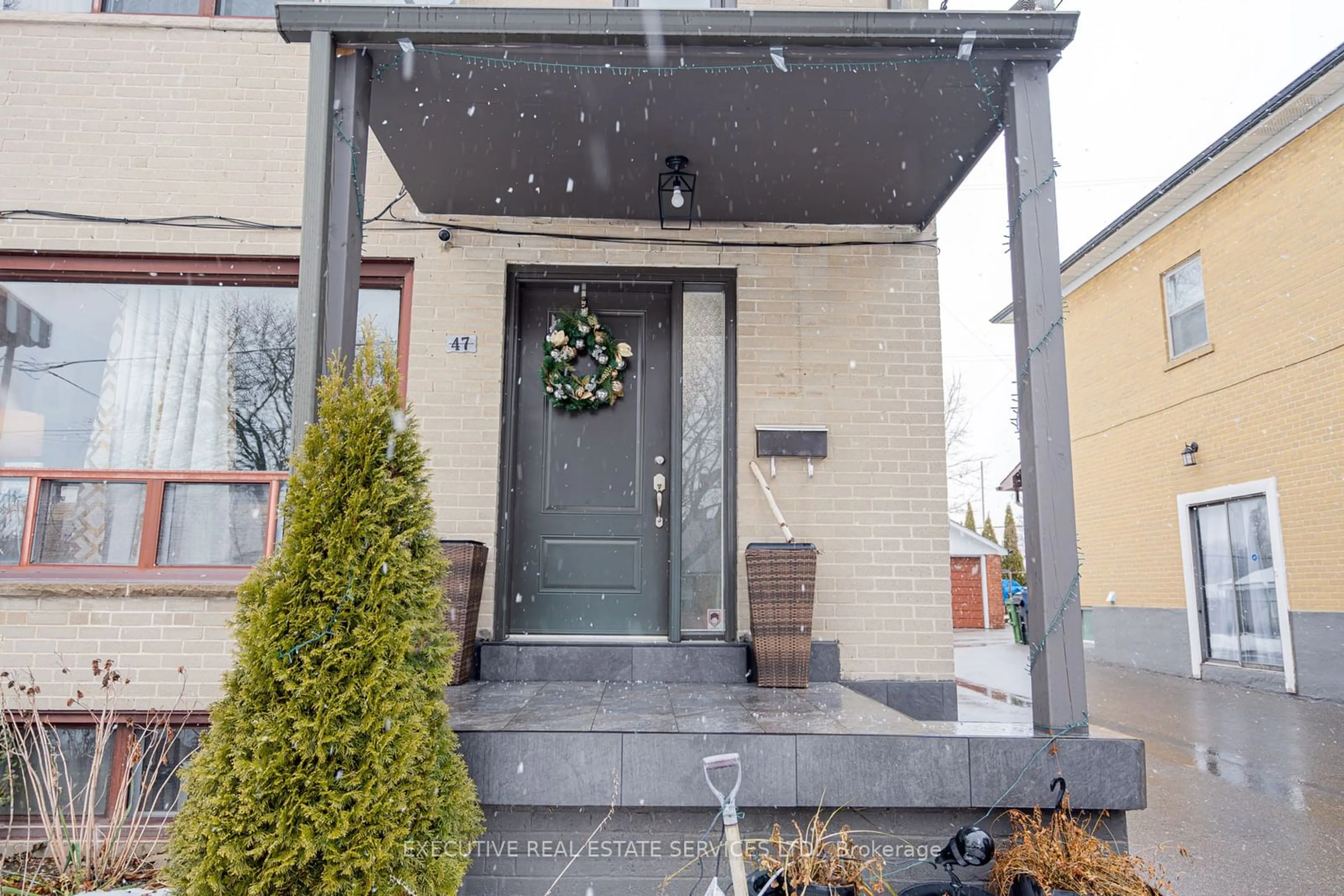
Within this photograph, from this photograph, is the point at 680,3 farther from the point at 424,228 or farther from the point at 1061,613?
the point at 1061,613

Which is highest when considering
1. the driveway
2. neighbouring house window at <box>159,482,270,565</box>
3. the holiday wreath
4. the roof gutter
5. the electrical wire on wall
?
the roof gutter

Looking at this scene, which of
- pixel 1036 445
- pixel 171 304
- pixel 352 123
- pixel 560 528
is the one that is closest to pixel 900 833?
pixel 1036 445

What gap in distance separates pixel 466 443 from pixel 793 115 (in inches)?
92.5

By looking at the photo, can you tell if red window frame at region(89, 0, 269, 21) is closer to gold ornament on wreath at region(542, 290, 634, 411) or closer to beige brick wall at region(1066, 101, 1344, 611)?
gold ornament on wreath at region(542, 290, 634, 411)

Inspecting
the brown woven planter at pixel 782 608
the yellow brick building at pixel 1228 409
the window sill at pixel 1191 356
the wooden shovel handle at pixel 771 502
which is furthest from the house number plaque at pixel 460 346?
the window sill at pixel 1191 356

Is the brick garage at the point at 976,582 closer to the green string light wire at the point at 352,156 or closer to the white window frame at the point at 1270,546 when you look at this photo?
the white window frame at the point at 1270,546

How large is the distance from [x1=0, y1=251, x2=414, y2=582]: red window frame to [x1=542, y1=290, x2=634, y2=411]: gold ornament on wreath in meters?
0.80

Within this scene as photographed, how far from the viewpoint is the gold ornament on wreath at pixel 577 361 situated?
4773mm

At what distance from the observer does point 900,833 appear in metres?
2.85

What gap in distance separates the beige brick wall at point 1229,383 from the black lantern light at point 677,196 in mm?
6559

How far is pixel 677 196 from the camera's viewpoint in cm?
426

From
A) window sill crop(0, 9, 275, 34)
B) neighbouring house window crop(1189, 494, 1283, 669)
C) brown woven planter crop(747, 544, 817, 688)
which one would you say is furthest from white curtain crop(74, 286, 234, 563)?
neighbouring house window crop(1189, 494, 1283, 669)

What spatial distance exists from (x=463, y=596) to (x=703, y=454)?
155 centimetres

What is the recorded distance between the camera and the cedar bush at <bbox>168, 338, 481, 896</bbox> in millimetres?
2268
